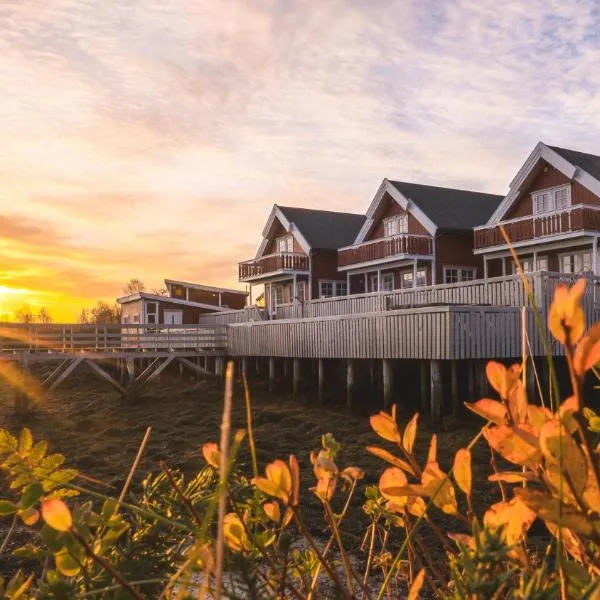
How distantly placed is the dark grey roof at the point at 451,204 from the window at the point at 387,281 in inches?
146

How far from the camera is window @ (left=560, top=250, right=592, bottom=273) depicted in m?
23.5

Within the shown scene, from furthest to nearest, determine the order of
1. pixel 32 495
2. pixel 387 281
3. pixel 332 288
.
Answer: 1. pixel 332 288
2. pixel 387 281
3. pixel 32 495

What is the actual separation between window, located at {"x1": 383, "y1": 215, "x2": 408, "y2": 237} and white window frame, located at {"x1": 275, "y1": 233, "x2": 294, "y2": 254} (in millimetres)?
6423

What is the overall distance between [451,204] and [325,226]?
8.08m

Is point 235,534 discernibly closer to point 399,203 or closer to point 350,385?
point 350,385

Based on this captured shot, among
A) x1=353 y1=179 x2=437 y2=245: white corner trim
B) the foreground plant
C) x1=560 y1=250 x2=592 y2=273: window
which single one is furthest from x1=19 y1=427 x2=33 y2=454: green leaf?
x1=353 y1=179 x2=437 y2=245: white corner trim

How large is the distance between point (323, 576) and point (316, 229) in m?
30.3

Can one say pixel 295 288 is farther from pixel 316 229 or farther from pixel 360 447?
pixel 360 447

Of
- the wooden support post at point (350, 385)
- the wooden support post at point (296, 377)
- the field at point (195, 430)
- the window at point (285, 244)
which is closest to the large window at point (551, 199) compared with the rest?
the wooden support post at point (350, 385)

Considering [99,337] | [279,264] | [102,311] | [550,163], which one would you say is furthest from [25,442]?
[102,311]

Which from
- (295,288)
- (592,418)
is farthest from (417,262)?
(592,418)

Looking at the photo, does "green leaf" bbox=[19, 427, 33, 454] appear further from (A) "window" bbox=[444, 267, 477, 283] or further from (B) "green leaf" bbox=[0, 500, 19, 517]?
(A) "window" bbox=[444, 267, 477, 283]

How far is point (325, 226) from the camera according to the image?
3678 centimetres

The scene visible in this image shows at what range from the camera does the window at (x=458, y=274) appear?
28.9 m
